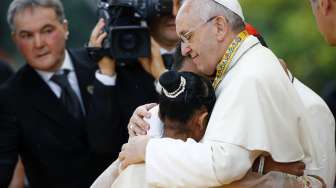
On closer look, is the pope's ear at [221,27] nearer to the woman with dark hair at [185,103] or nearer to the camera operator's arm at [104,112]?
the woman with dark hair at [185,103]

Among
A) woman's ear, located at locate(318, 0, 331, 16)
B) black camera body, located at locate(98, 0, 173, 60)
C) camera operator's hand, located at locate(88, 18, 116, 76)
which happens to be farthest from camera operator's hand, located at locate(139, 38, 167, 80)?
woman's ear, located at locate(318, 0, 331, 16)

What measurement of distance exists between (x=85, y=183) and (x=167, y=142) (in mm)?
2200

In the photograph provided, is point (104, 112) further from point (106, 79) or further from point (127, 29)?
point (127, 29)

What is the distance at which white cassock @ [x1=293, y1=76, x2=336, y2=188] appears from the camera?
523 centimetres

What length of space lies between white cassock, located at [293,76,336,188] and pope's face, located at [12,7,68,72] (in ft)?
6.93

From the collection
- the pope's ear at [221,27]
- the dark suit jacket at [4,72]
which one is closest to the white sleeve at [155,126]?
the pope's ear at [221,27]

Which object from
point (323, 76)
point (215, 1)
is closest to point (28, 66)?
point (215, 1)

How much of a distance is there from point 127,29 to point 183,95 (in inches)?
76.6

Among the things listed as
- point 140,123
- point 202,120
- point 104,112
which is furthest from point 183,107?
point 104,112

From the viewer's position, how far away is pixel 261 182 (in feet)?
15.9

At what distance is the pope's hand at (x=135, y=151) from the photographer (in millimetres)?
4930

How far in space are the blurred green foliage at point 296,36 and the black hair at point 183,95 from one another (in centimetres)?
1049

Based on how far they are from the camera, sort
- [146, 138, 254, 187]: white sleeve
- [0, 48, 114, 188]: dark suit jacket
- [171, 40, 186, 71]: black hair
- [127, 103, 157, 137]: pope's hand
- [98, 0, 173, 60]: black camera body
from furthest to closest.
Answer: [0, 48, 114, 188]: dark suit jacket
[98, 0, 173, 60]: black camera body
[171, 40, 186, 71]: black hair
[127, 103, 157, 137]: pope's hand
[146, 138, 254, 187]: white sleeve

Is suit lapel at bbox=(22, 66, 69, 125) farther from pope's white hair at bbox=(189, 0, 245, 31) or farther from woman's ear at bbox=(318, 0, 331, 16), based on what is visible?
woman's ear at bbox=(318, 0, 331, 16)
